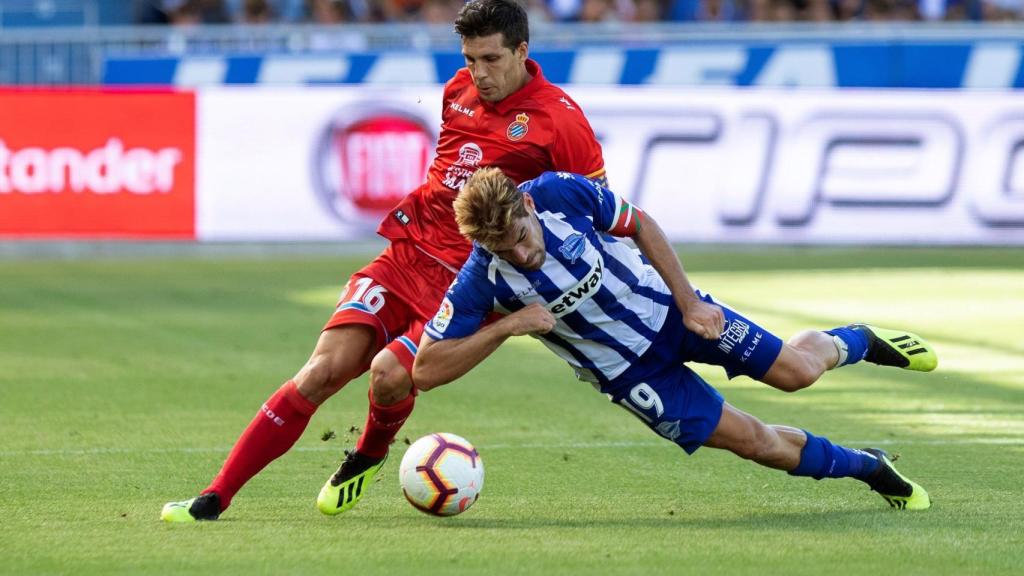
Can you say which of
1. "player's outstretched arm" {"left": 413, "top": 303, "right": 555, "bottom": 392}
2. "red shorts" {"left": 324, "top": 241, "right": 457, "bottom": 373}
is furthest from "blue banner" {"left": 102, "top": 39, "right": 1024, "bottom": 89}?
"player's outstretched arm" {"left": 413, "top": 303, "right": 555, "bottom": 392}

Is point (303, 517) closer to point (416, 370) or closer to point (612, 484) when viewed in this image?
point (416, 370)

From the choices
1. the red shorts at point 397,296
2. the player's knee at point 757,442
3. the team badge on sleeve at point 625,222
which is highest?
the team badge on sleeve at point 625,222

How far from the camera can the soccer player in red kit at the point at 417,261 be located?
5.98 metres

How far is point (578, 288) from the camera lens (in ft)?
18.8

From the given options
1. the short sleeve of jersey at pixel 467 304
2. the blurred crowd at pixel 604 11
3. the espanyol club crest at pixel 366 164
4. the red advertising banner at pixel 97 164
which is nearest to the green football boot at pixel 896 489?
the short sleeve of jersey at pixel 467 304

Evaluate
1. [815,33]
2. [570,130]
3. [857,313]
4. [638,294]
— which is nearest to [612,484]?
[638,294]

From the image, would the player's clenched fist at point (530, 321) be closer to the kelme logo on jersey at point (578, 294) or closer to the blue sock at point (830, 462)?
the kelme logo on jersey at point (578, 294)

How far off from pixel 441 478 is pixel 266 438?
0.67 meters

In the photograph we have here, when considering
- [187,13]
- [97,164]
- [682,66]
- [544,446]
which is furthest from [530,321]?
[187,13]

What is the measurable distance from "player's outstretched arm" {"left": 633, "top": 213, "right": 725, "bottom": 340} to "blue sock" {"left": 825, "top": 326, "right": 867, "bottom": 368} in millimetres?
685

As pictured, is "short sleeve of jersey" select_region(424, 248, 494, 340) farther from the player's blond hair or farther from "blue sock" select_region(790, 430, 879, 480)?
"blue sock" select_region(790, 430, 879, 480)

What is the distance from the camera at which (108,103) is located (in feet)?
52.7

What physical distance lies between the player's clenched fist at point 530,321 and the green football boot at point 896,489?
1433mm

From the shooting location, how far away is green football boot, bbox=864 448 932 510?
6.07m
